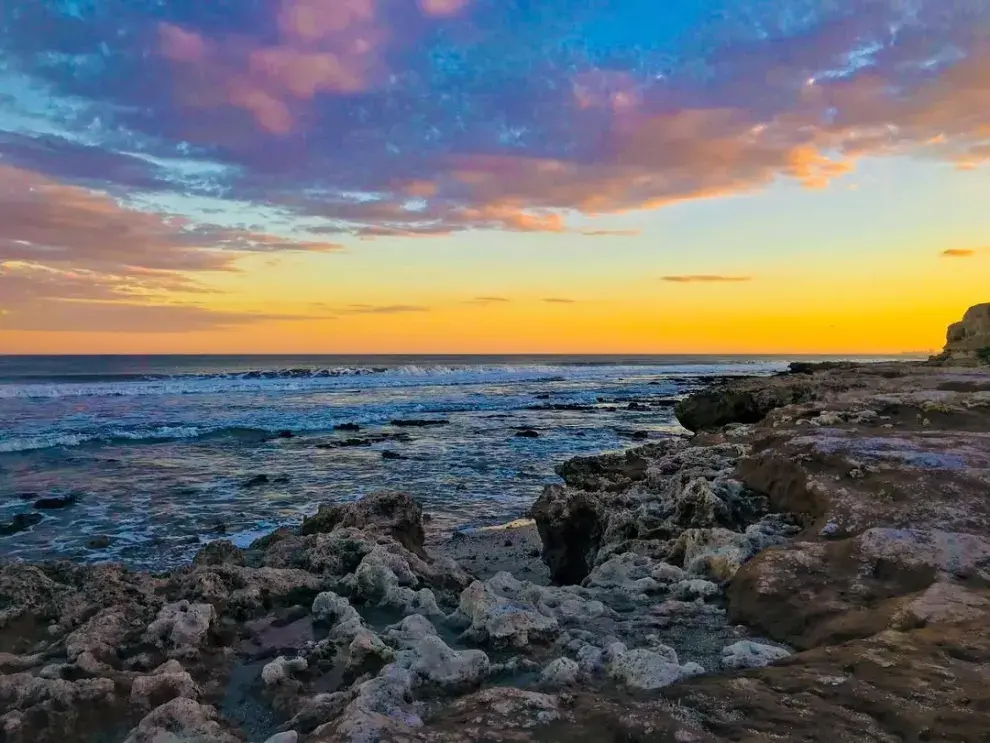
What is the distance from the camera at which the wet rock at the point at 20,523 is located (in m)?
11.0

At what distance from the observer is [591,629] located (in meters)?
4.48

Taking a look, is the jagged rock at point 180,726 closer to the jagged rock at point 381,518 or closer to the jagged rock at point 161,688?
the jagged rock at point 161,688

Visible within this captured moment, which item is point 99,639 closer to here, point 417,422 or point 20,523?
point 20,523

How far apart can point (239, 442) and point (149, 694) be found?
2052cm

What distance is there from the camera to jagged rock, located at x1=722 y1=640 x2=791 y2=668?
146 inches

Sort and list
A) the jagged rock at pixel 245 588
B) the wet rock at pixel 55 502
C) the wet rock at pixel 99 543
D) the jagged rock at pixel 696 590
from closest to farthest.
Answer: the jagged rock at pixel 245 588 → the jagged rock at pixel 696 590 → the wet rock at pixel 99 543 → the wet rock at pixel 55 502

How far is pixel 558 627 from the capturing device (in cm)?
433

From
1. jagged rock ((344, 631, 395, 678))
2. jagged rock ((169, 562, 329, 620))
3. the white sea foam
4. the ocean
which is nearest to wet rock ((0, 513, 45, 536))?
the ocean

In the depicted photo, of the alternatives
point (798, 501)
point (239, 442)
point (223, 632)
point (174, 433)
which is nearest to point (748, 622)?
point (798, 501)

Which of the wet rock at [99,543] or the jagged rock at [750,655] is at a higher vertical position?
the jagged rock at [750,655]

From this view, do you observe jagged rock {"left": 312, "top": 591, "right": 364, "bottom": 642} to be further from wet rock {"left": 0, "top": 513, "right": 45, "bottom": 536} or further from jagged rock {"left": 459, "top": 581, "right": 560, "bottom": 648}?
wet rock {"left": 0, "top": 513, "right": 45, "bottom": 536}

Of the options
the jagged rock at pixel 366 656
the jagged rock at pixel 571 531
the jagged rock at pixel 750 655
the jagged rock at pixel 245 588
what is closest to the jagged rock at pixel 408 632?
the jagged rock at pixel 366 656

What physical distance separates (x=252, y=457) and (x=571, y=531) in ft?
45.8

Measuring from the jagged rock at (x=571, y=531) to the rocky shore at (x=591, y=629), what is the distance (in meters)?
0.34
